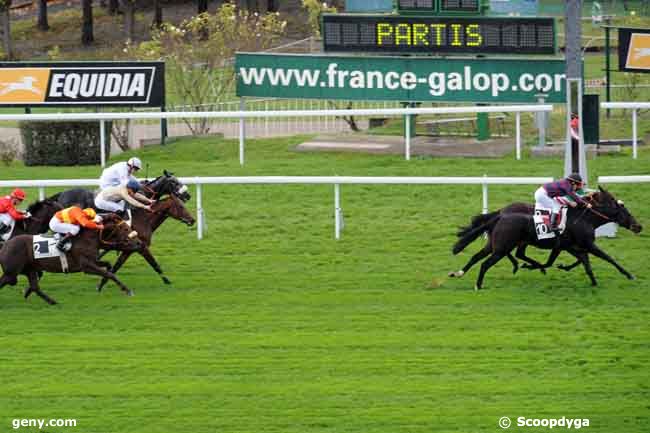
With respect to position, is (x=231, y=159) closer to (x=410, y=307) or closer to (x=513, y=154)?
(x=513, y=154)

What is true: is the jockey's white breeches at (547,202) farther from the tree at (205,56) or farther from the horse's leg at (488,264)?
the tree at (205,56)

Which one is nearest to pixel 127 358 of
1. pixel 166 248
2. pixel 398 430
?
pixel 398 430

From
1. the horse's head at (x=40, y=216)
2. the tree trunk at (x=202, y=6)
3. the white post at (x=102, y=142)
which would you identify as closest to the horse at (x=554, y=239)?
the horse's head at (x=40, y=216)

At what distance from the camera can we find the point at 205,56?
83.8ft

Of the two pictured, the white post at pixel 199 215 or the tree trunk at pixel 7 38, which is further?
the tree trunk at pixel 7 38

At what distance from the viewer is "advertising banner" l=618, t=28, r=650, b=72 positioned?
2019cm

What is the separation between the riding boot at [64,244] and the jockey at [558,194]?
4199mm

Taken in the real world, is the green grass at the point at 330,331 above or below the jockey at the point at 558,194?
below

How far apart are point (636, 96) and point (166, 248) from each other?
11.8 metres

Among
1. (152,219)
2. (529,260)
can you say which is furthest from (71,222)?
(529,260)

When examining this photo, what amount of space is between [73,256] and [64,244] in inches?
6.3

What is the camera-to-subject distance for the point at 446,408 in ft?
32.9

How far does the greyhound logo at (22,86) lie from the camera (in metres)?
20.0

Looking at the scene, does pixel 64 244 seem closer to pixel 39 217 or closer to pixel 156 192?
pixel 39 217
